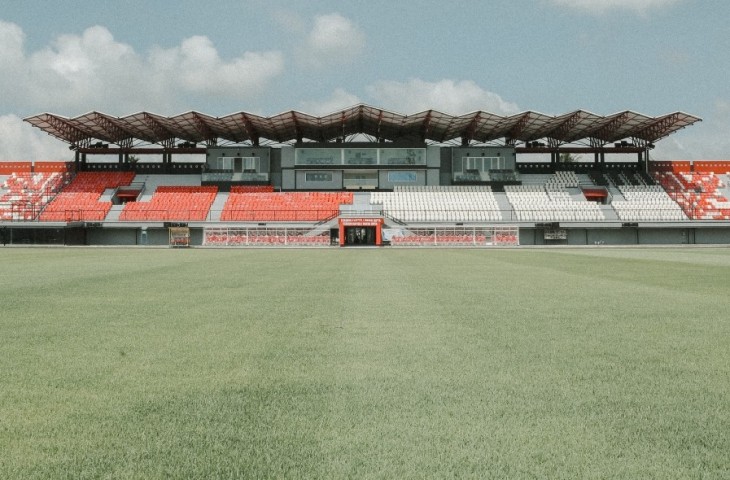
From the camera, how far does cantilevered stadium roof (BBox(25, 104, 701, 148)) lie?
6106cm

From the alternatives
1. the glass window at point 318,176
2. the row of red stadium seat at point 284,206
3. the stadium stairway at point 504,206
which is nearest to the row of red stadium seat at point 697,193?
the stadium stairway at point 504,206

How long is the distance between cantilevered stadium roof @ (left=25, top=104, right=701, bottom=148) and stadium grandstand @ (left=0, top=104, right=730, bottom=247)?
251 mm

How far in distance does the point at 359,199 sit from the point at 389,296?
52899mm

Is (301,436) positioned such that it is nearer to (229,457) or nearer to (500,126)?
(229,457)

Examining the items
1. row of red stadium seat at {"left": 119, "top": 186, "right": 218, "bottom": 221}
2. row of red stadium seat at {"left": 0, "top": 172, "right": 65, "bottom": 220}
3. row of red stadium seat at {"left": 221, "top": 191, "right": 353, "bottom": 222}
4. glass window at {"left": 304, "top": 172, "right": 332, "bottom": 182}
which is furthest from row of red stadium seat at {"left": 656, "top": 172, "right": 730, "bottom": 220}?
row of red stadium seat at {"left": 0, "top": 172, "right": 65, "bottom": 220}

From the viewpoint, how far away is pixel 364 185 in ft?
226

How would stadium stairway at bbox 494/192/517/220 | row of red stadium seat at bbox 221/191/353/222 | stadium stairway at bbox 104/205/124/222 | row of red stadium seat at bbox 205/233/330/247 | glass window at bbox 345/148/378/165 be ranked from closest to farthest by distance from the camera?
row of red stadium seat at bbox 205/233/330/247 → row of red stadium seat at bbox 221/191/353/222 → stadium stairway at bbox 494/192/517/220 → stadium stairway at bbox 104/205/124/222 → glass window at bbox 345/148/378/165

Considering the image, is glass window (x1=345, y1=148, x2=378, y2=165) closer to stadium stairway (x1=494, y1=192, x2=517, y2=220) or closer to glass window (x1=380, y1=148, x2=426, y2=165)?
glass window (x1=380, y1=148, x2=426, y2=165)

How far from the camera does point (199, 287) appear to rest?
14.1 m

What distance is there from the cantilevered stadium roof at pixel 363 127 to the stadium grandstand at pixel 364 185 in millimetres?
251

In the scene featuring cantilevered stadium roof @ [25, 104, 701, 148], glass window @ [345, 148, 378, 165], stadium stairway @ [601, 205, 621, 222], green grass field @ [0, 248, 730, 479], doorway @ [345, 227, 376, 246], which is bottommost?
green grass field @ [0, 248, 730, 479]

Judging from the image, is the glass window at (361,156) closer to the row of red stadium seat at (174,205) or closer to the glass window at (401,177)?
the glass window at (401,177)

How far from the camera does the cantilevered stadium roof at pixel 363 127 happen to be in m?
61.1

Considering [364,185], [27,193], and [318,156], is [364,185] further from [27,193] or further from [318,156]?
[27,193]
